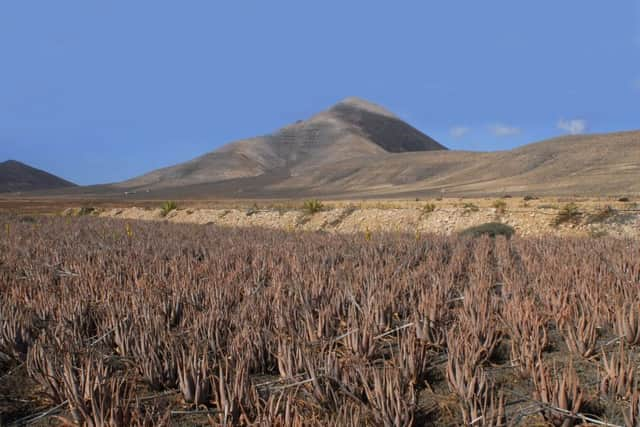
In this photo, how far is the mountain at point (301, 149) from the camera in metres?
135

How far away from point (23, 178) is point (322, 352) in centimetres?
19187

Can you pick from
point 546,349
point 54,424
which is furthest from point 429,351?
point 54,424

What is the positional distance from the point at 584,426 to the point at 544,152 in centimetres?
7346

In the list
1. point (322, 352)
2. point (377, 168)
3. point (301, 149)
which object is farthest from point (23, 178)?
point (322, 352)

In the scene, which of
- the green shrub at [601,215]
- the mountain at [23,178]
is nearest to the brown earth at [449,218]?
the green shrub at [601,215]

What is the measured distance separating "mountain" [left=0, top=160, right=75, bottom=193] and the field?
164359 millimetres

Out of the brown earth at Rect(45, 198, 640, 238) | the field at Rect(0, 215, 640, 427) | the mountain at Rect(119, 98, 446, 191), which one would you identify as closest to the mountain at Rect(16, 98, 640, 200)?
the mountain at Rect(119, 98, 446, 191)

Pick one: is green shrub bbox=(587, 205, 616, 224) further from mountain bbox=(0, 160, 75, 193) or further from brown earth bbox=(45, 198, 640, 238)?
mountain bbox=(0, 160, 75, 193)

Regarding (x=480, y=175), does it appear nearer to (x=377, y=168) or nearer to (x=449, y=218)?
(x=377, y=168)

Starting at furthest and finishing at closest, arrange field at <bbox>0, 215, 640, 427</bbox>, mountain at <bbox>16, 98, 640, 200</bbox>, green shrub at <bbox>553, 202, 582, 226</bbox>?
1. mountain at <bbox>16, 98, 640, 200</bbox>
2. green shrub at <bbox>553, 202, 582, 226</bbox>
3. field at <bbox>0, 215, 640, 427</bbox>

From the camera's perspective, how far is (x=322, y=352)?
2.82 metres

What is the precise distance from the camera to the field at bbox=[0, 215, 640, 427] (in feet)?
7.83

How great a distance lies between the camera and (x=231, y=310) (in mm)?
4184

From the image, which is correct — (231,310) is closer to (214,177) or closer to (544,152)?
(544,152)
